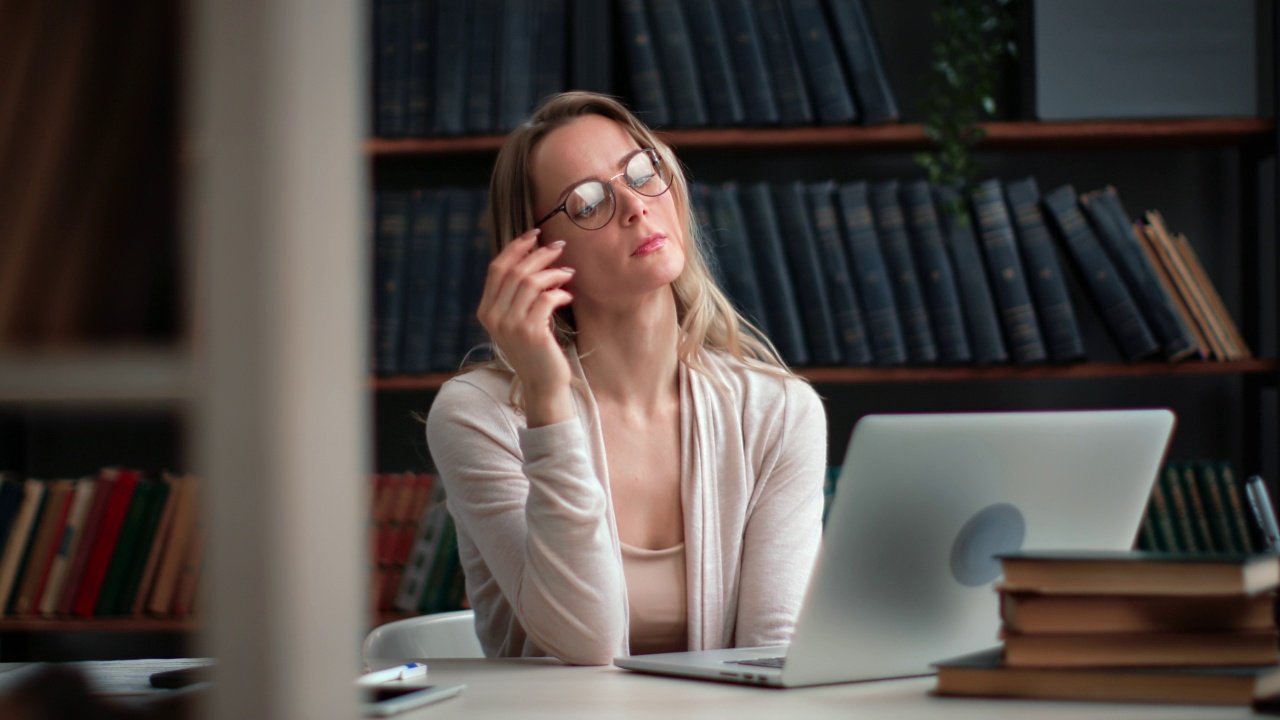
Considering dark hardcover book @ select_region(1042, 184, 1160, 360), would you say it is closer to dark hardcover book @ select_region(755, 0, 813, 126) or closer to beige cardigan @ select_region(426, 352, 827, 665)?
dark hardcover book @ select_region(755, 0, 813, 126)

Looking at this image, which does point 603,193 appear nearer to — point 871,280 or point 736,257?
point 736,257

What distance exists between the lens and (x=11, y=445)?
2.39 meters

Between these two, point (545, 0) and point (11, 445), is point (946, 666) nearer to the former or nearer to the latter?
point (545, 0)

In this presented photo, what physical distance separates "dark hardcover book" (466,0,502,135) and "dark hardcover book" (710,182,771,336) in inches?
18.2

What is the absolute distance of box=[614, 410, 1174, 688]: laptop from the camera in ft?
2.81

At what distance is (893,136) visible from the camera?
217 cm

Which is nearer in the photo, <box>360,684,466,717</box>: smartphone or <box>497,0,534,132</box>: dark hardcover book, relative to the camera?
<box>360,684,466,717</box>: smartphone

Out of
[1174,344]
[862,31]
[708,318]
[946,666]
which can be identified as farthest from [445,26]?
[946,666]

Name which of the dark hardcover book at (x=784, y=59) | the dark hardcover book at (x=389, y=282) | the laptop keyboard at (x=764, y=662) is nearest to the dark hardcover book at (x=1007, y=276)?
the dark hardcover book at (x=784, y=59)

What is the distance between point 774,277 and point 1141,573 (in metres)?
1.36

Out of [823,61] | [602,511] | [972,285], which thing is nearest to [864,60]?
[823,61]

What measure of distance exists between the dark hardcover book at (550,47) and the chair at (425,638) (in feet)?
3.60

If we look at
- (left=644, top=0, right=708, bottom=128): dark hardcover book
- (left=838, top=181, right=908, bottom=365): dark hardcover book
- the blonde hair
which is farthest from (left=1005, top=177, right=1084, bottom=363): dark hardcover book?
the blonde hair

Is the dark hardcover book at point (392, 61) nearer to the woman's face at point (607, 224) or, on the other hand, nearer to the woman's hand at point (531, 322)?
the woman's face at point (607, 224)
